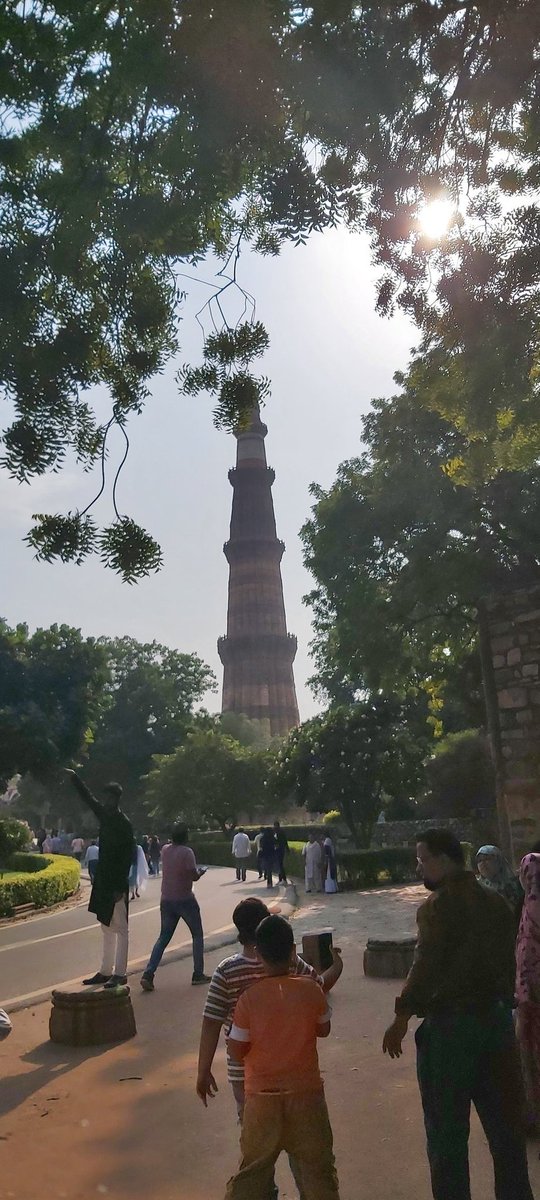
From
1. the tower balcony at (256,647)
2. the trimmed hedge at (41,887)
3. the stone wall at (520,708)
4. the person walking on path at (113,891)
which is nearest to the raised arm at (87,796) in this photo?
the person walking on path at (113,891)

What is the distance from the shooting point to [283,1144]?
2822mm

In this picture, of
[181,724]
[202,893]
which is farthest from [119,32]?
[181,724]

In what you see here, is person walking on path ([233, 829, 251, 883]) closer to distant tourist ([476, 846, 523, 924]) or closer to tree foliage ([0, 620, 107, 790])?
tree foliage ([0, 620, 107, 790])

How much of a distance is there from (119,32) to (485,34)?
356 centimetres

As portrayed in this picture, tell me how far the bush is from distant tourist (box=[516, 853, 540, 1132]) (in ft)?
82.0

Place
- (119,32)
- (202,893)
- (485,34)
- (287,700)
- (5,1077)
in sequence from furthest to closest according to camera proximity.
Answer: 1. (287,700)
2. (202,893)
3. (485,34)
4. (119,32)
5. (5,1077)

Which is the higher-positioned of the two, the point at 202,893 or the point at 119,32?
the point at 119,32

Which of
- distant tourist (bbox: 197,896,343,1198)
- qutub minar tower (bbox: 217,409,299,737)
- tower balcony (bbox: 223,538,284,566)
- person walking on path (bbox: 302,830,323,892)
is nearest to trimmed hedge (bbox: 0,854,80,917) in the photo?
person walking on path (bbox: 302,830,323,892)

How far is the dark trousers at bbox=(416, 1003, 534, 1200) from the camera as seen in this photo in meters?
3.00

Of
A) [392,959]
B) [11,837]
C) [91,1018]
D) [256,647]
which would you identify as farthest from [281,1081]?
[256,647]

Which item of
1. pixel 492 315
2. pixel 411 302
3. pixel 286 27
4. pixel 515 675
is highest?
pixel 286 27

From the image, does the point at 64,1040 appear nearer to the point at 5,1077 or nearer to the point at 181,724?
the point at 5,1077

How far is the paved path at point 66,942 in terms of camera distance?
9.22m

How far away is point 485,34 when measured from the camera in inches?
308
